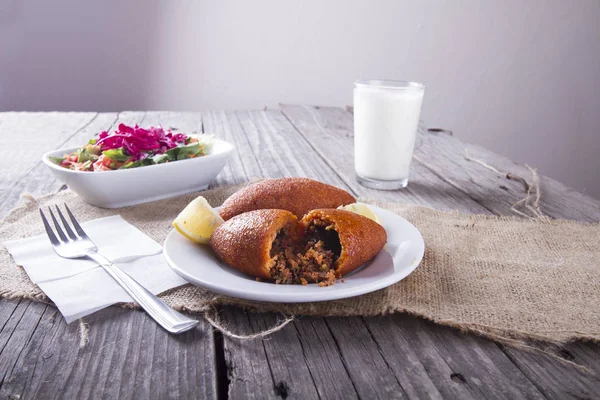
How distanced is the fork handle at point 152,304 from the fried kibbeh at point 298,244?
13 centimetres

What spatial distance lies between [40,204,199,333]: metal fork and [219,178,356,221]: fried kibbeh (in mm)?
235

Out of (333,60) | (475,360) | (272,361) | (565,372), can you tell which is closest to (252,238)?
(272,361)

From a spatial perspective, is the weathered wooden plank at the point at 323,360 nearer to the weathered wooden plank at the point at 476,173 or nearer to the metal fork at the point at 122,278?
the metal fork at the point at 122,278

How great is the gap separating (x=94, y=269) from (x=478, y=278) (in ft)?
2.18

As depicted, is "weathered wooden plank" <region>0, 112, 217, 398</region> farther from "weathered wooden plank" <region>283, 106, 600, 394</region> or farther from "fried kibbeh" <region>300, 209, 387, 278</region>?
"weathered wooden plank" <region>283, 106, 600, 394</region>

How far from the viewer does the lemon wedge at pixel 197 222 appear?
91cm

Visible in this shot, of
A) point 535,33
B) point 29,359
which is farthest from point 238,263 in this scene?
point 535,33

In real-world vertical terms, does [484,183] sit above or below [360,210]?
below

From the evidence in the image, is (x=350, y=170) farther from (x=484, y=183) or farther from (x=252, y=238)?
(x=252, y=238)

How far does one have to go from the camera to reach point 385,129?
1479mm

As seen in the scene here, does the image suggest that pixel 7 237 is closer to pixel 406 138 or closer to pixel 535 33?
pixel 406 138

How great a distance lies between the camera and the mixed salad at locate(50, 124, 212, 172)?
4.33 feet

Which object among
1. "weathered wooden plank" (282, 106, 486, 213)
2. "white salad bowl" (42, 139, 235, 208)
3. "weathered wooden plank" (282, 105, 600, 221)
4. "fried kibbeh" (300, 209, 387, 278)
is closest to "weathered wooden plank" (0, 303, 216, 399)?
"fried kibbeh" (300, 209, 387, 278)

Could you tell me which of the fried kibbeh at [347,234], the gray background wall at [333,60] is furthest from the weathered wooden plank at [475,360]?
the gray background wall at [333,60]
